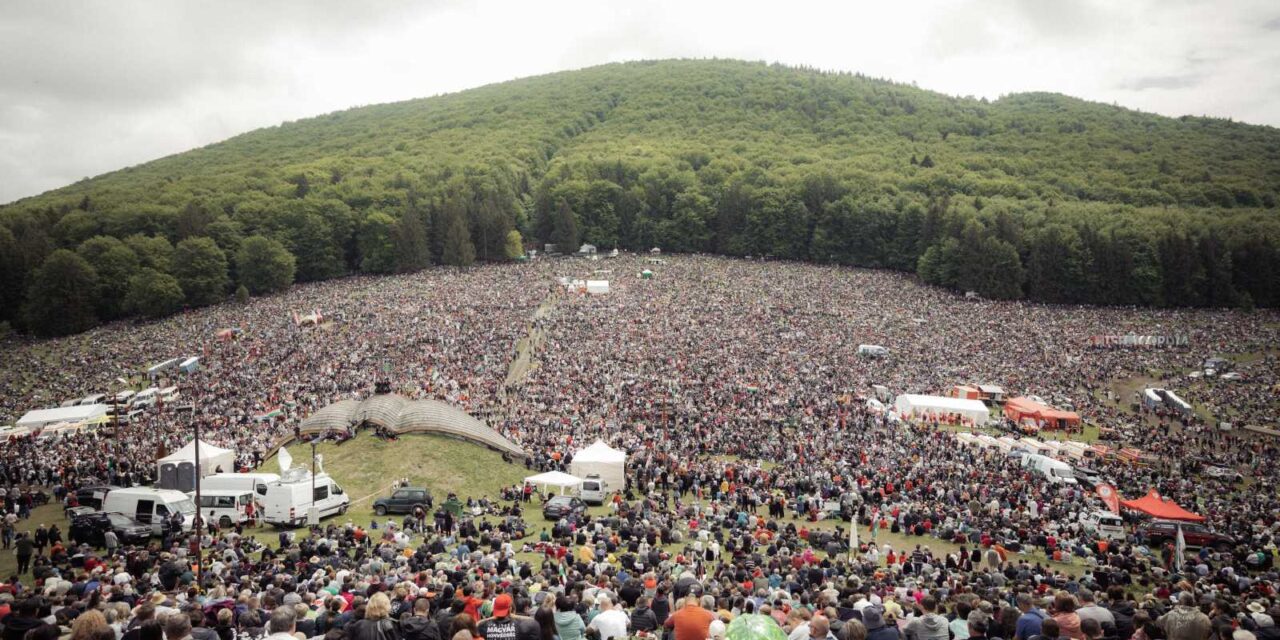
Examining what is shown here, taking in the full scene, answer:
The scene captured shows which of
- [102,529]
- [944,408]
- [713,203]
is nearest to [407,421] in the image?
[102,529]

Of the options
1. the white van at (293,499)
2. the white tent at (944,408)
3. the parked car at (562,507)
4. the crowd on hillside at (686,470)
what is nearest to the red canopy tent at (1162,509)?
the crowd on hillside at (686,470)

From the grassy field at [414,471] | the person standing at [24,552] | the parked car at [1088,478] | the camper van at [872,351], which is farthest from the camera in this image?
the camper van at [872,351]

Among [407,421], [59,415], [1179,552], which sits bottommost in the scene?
[1179,552]

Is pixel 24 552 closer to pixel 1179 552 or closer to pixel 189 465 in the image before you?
pixel 189 465

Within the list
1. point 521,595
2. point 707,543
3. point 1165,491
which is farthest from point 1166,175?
point 521,595

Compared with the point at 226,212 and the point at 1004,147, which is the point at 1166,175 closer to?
the point at 1004,147

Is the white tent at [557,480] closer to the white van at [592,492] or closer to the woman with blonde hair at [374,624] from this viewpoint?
the white van at [592,492]

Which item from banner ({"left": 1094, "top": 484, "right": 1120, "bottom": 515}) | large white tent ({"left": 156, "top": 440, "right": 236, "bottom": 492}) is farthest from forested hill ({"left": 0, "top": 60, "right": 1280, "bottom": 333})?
banner ({"left": 1094, "top": 484, "right": 1120, "bottom": 515})

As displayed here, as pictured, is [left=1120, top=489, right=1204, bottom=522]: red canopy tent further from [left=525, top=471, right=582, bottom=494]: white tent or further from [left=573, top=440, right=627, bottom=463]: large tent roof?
[left=525, top=471, right=582, bottom=494]: white tent
